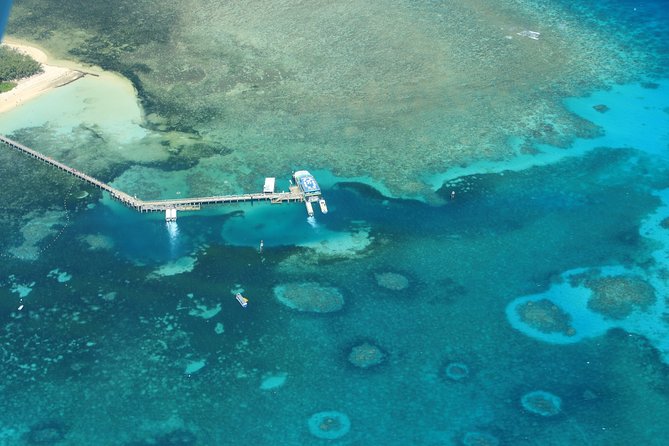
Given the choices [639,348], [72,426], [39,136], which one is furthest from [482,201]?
[39,136]

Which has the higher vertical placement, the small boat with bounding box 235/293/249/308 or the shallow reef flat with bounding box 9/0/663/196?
the shallow reef flat with bounding box 9/0/663/196

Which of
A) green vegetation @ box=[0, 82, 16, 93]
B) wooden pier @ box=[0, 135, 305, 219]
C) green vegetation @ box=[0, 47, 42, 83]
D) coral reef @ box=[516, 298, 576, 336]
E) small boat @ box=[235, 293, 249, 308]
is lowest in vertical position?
small boat @ box=[235, 293, 249, 308]

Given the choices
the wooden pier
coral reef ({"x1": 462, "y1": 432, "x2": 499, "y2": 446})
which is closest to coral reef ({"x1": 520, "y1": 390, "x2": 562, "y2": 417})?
coral reef ({"x1": 462, "y1": 432, "x2": 499, "y2": 446})

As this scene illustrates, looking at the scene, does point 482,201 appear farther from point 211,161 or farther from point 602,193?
point 211,161

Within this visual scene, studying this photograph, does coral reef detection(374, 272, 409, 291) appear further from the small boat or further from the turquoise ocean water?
the small boat

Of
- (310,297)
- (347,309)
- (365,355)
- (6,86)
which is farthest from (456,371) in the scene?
(6,86)

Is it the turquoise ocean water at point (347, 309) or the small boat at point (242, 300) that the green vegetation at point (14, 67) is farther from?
the small boat at point (242, 300)
